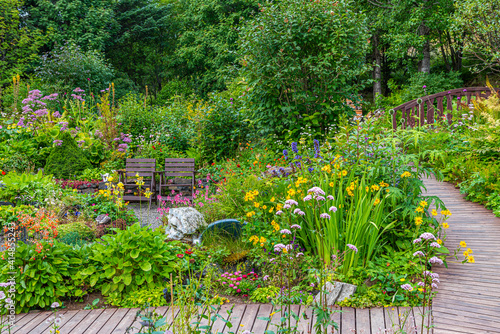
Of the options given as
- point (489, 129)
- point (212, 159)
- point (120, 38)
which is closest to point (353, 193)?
point (489, 129)

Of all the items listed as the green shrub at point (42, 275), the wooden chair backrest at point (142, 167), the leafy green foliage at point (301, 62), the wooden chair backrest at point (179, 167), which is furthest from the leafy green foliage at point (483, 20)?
the green shrub at point (42, 275)

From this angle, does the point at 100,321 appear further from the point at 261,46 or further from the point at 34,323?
the point at 261,46

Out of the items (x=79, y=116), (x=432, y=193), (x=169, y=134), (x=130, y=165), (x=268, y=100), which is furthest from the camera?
(x=79, y=116)

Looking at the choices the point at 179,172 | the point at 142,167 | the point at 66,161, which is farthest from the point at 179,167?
the point at 66,161

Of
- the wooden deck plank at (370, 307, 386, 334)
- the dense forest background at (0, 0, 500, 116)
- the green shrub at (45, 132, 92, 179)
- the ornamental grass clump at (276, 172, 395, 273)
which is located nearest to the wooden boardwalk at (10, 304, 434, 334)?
the wooden deck plank at (370, 307, 386, 334)

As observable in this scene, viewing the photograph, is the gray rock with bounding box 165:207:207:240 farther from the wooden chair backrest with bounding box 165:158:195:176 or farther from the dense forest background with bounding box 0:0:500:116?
the wooden chair backrest with bounding box 165:158:195:176

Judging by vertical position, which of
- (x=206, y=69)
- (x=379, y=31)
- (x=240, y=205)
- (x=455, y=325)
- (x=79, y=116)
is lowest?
(x=455, y=325)

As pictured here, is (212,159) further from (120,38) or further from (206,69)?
(120,38)

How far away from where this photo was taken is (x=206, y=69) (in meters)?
18.3

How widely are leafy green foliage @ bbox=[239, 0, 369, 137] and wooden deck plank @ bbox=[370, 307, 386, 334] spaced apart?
11.7 ft

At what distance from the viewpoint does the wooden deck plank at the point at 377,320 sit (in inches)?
98.8

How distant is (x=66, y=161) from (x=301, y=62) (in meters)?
5.47

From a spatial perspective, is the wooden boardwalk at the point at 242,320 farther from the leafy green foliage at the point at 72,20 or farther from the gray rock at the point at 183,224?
the leafy green foliage at the point at 72,20

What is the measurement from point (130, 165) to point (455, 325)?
20.4 feet
